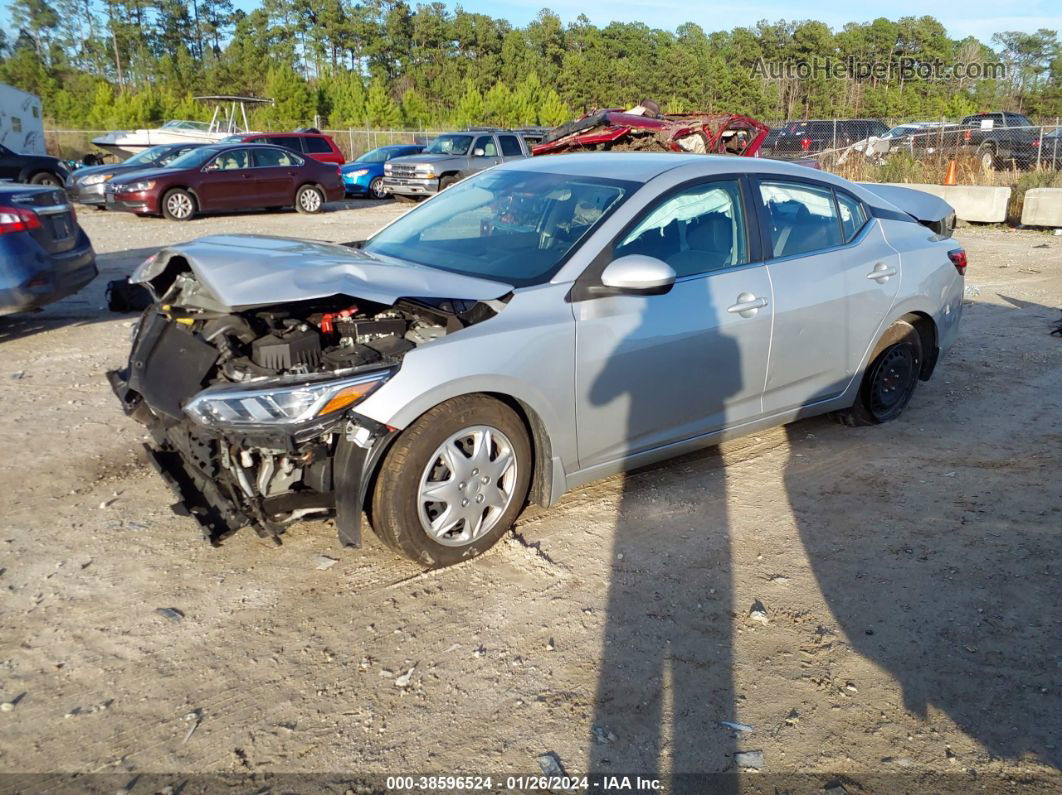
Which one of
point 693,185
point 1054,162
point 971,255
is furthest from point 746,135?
point 693,185

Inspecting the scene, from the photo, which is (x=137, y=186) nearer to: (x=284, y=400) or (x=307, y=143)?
(x=307, y=143)

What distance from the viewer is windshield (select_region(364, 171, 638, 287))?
418 cm

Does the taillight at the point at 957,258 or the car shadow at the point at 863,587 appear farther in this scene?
the taillight at the point at 957,258

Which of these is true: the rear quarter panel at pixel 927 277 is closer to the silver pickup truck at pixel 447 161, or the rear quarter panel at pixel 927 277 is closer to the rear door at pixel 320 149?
the silver pickup truck at pixel 447 161

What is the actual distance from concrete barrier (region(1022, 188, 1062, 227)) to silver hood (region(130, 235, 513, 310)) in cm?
1546

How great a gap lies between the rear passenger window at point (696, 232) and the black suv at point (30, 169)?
1896 centimetres

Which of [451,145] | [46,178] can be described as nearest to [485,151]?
[451,145]

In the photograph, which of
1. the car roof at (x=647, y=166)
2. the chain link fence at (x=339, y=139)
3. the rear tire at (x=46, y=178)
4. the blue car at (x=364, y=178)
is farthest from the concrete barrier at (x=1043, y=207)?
the chain link fence at (x=339, y=139)

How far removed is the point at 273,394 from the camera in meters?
3.42

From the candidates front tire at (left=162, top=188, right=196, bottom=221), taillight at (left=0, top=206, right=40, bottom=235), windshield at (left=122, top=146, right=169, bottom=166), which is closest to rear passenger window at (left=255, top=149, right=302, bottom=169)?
front tire at (left=162, top=188, right=196, bottom=221)

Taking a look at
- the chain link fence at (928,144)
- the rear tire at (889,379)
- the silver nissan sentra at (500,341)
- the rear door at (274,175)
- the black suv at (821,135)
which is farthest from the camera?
the black suv at (821,135)

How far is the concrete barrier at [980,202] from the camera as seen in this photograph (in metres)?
16.7

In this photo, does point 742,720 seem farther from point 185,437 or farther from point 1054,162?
point 1054,162

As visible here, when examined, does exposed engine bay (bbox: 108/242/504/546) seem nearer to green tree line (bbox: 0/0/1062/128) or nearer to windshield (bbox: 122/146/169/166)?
windshield (bbox: 122/146/169/166)
